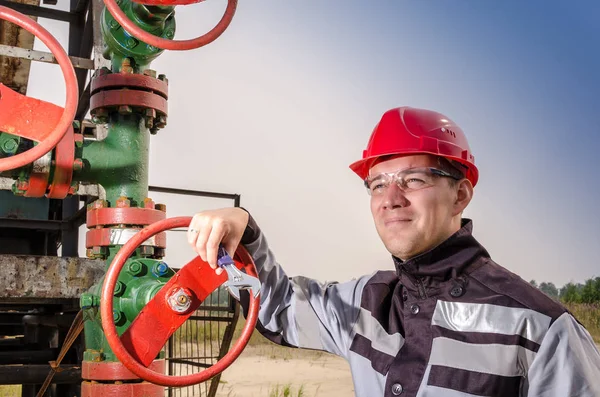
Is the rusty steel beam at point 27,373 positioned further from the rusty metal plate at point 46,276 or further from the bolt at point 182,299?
the bolt at point 182,299

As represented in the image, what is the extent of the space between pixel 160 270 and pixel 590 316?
530 inches

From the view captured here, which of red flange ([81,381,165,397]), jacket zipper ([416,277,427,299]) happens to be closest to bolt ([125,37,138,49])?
red flange ([81,381,165,397])

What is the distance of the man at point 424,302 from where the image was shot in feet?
5.10

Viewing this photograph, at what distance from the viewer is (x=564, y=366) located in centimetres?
150

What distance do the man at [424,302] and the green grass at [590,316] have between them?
12050 mm

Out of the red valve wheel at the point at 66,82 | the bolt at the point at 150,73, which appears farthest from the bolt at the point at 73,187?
the red valve wheel at the point at 66,82

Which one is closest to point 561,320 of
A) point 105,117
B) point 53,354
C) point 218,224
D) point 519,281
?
point 519,281

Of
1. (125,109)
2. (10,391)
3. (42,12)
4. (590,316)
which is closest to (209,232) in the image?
(125,109)

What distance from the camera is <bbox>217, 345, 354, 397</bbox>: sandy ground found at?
30.2 ft

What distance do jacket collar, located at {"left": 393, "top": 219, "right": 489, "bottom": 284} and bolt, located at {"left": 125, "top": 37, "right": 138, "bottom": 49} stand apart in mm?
1486

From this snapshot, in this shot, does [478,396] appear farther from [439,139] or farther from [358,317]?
[439,139]

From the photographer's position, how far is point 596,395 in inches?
59.0

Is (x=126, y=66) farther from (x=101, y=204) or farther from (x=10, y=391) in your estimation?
(x=10, y=391)

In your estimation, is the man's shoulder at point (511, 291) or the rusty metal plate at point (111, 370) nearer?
the man's shoulder at point (511, 291)
